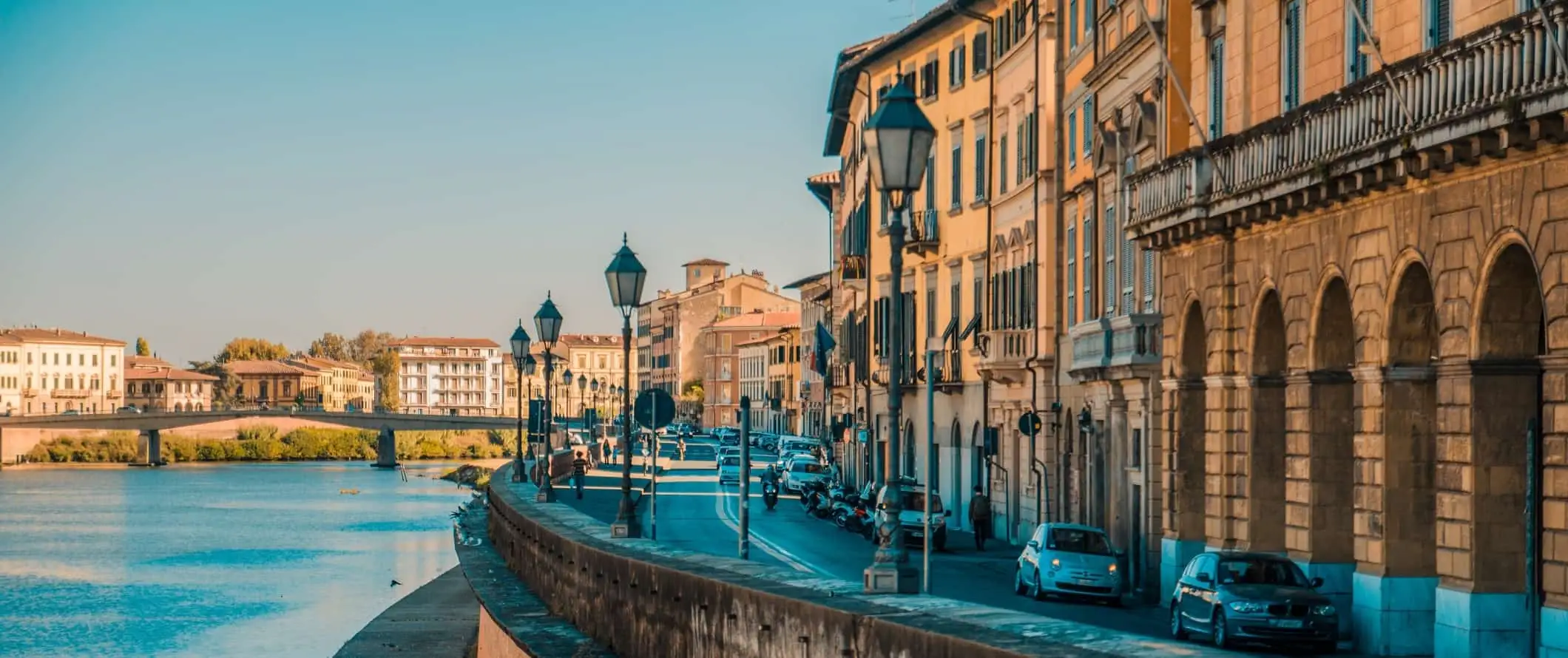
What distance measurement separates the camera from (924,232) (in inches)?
2365

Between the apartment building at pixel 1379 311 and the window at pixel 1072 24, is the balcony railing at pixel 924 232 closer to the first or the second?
the window at pixel 1072 24

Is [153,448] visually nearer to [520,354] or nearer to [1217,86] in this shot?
[520,354]

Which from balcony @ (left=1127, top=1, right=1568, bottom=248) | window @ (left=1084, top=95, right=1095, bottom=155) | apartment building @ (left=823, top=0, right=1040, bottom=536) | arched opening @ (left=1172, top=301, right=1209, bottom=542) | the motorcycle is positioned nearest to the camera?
balcony @ (left=1127, top=1, right=1568, bottom=248)

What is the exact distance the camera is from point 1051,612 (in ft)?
96.6

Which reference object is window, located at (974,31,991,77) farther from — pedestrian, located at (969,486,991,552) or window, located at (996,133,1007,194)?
pedestrian, located at (969,486,991,552)

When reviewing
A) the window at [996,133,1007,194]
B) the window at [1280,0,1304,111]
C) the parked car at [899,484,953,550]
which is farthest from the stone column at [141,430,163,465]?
the window at [1280,0,1304,111]

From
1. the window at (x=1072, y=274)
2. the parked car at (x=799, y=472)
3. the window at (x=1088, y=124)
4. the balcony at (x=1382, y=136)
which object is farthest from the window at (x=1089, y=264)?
the parked car at (x=799, y=472)

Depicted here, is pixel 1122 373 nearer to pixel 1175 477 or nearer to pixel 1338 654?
pixel 1175 477

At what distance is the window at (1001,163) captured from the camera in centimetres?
5194

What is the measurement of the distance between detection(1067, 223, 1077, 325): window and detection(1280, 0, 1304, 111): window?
15156mm

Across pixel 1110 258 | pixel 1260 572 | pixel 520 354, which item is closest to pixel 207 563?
pixel 520 354

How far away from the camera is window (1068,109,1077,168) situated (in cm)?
4400

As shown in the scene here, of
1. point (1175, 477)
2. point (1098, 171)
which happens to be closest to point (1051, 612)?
point (1175, 477)

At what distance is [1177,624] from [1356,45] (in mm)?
7171
